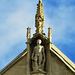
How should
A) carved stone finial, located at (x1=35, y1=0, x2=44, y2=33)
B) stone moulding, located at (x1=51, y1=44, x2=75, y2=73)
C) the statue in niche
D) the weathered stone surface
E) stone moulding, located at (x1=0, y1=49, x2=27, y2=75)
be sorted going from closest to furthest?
1. stone moulding, located at (x1=51, y1=44, x2=75, y2=73)
2. the statue in niche
3. the weathered stone surface
4. stone moulding, located at (x1=0, y1=49, x2=27, y2=75)
5. carved stone finial, located at (x1=35, y1=0, x2=44, y2=33)

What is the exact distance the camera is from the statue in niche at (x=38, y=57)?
96.8 ft

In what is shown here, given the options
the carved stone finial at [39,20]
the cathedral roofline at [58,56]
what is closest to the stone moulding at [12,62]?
Result: the cathedral roofline at [58,56]

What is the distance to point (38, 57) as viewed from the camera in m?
29.8

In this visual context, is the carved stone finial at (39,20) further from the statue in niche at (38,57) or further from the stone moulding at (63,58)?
the stone moulding at (63,58)

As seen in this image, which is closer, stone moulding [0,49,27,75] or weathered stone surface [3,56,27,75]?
weathered stone surface [3,56,27,75]

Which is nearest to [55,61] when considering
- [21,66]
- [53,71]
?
[53,71]

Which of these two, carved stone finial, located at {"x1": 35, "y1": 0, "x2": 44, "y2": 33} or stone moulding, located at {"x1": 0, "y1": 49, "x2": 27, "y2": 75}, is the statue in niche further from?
carved stone finial, located at {"x1": 35, "y1": 0, "x2": 44, "y2": 33}

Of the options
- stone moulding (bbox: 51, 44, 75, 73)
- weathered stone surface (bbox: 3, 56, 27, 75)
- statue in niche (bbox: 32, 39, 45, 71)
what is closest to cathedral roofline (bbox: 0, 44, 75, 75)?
stone moulding (bbox: 51, 44, 75, 73)

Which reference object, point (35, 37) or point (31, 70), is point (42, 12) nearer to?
point (35, 37)

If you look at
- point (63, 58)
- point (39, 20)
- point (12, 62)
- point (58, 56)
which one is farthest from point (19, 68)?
point (39, 20)

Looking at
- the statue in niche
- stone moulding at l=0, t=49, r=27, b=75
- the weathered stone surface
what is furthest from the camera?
stone moulding at l=0, t=49, r=27, b=75

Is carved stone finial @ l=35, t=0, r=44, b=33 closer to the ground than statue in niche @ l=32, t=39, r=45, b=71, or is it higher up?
higher up

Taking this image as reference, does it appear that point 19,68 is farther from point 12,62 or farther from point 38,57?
point 38,57

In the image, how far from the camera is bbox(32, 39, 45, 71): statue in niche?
1161 inches
